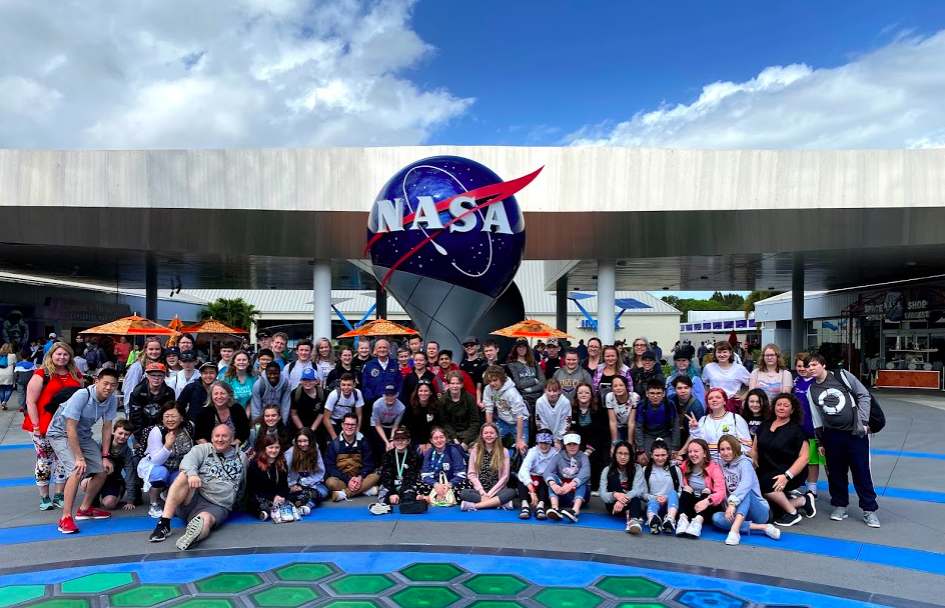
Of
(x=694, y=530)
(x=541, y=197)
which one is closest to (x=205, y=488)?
(x=694, y=530)

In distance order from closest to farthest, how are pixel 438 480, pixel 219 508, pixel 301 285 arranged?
pixel 219 508 < pixel 438 480 < pixel 301 285

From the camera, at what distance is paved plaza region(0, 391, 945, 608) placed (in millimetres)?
4613

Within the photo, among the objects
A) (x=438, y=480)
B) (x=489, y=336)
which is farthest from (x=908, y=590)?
(x=489, y=336)

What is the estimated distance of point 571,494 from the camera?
682 centimetres

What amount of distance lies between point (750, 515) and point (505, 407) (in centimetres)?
267

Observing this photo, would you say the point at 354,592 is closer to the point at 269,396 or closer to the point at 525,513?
the point at 525,513

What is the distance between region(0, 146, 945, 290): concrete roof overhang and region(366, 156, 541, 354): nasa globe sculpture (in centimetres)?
500

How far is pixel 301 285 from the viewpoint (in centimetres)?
3200

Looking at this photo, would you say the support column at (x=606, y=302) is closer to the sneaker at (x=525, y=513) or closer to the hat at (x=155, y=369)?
the sneaker at (x=525, y=513)

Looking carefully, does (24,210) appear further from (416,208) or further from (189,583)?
(189,583)

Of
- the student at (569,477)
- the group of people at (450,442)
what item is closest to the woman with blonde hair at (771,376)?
the group of people at (450,442)

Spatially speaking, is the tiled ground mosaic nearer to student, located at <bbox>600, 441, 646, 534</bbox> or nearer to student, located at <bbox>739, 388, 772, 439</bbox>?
student, located at <bbox>600, 441, 646, 534</bbox>

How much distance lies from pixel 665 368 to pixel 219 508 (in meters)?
21.2

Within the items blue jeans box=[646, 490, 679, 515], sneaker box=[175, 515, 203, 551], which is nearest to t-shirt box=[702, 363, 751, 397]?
blue jeans box=[646, 490, 679, 515]
